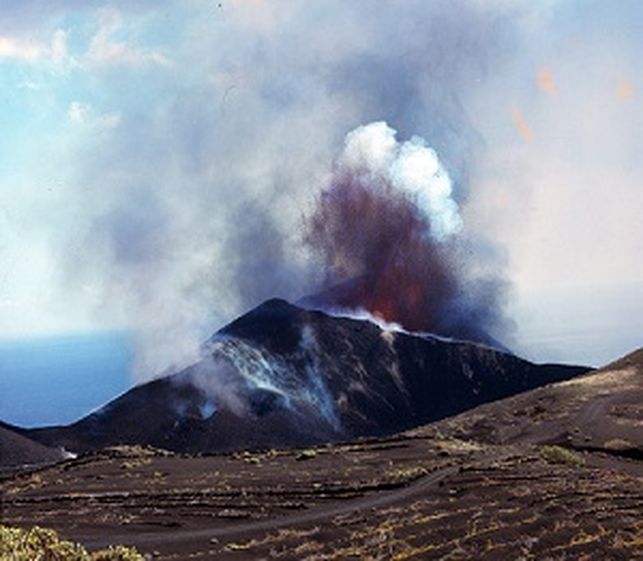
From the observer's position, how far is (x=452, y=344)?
141 m

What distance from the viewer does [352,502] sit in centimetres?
3644

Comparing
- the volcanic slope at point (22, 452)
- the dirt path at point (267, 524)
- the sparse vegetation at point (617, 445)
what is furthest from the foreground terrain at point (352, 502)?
the volcanic slope at point (22, 452)

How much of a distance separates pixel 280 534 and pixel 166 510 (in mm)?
6874

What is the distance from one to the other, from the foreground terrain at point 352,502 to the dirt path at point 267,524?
0.26 feet

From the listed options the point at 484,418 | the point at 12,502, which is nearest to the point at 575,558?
the point at 12,502

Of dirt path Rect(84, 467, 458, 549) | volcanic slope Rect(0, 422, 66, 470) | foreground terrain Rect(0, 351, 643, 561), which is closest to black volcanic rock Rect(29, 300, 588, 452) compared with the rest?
volcanic slope Rect(0, 422, 66, 470)

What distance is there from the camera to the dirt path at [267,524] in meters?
29.4

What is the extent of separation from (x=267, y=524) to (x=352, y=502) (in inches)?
229

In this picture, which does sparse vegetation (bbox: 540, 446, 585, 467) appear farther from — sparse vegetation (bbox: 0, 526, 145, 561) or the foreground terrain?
sparse vegetation (bbox: 0, 526, 145, 561)

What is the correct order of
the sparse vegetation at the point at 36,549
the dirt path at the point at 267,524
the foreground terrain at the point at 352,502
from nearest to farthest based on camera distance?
1. the sparse vegetation at the point at 36,549
2. the foreground terrain at the point at 352,502
3. the dirt path at the point at 267,524

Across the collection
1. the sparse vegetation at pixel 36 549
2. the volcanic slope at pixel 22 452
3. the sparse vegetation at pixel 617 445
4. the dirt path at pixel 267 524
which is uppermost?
the volcanic slope at pixel 22 452

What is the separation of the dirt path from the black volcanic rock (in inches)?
2158

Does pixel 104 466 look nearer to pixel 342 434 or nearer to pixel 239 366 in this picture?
pixel 342 434

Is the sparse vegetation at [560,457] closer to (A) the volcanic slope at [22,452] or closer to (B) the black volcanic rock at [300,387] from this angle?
(B) the black volcanic rock at [300,387]
